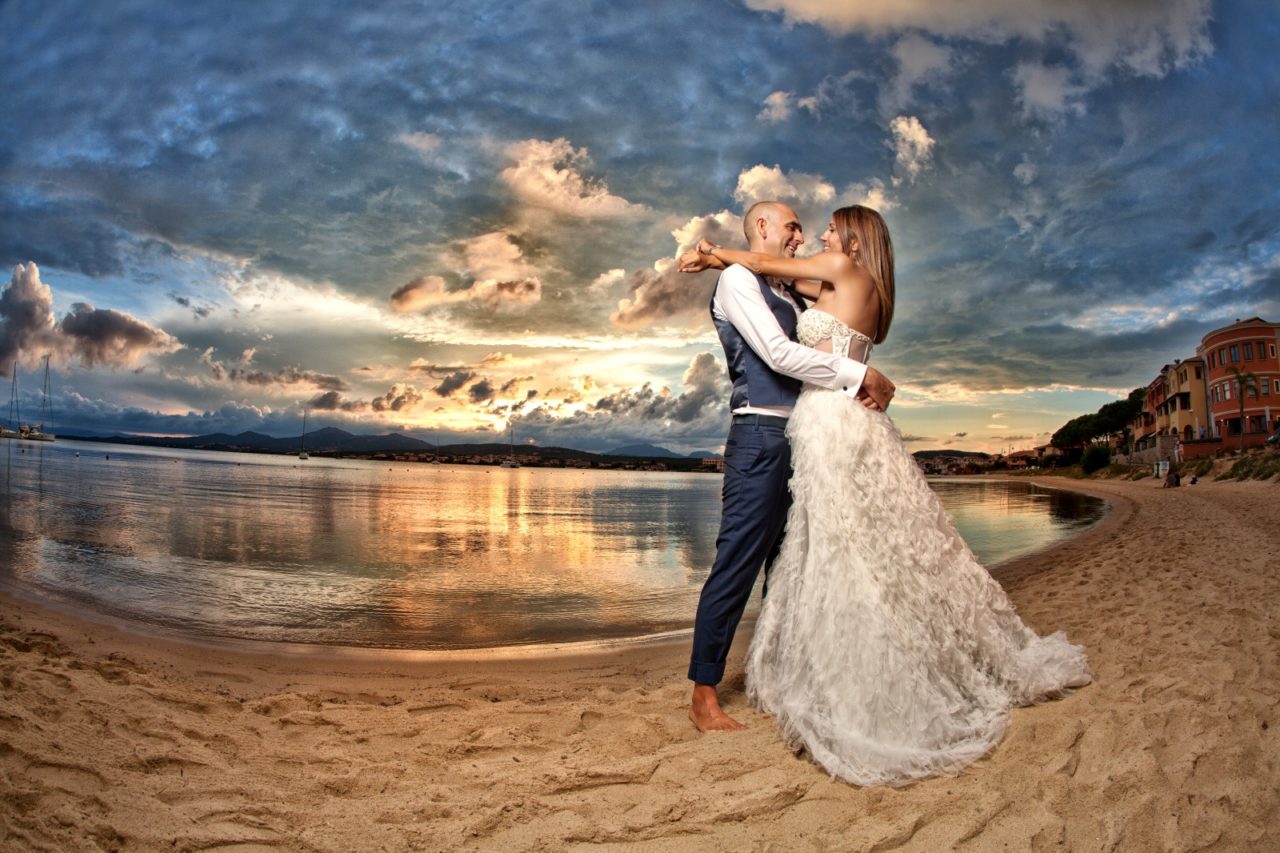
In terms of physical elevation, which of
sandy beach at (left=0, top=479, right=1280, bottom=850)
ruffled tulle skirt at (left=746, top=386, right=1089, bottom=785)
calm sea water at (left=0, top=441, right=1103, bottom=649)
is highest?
ruffled tulle skirt at (left=746, top=386, right=1089, bottom=785)

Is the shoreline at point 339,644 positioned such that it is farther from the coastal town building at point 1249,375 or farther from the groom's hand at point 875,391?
the coastal town building at point 1249,375

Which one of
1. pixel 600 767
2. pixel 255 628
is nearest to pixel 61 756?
pixel 600 767

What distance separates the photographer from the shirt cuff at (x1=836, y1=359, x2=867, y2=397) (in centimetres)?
299

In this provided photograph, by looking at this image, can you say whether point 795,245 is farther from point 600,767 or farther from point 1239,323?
point 1239,323

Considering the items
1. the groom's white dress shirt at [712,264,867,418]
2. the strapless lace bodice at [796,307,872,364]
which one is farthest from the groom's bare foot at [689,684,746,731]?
the strapless lace bodice at [796,307,872,364]

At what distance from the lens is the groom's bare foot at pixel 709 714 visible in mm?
3137

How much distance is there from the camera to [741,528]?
125 inches

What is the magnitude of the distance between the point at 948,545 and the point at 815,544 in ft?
2.14

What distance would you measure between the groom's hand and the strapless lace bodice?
13 cm

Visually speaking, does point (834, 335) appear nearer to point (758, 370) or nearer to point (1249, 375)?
point (758, 370)

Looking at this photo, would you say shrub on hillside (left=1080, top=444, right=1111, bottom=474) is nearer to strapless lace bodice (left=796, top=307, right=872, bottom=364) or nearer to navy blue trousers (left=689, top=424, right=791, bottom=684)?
strapless lace bodice (left=796, top=307, right=872, bottom=364)

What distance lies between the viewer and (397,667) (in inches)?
205

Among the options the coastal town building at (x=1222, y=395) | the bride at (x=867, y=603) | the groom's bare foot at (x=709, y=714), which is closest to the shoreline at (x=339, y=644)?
the groom's bare foot at (x=709, y=714)

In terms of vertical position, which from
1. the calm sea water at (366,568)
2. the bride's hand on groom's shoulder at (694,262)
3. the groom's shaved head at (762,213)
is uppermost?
the groom's shaved head at (762,213)
